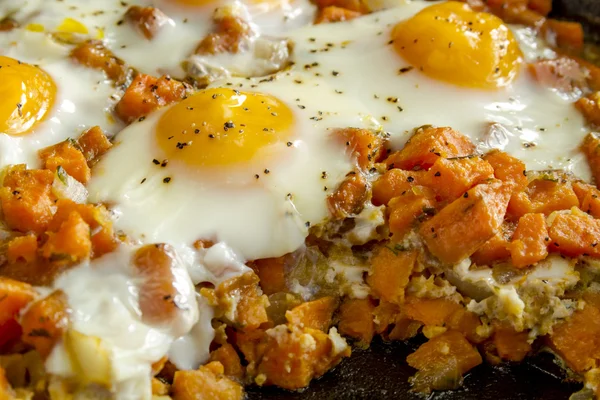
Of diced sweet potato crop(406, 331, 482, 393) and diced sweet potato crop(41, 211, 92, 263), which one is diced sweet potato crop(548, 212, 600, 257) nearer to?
diced sweet potato crop(406, 331, 482, 393)

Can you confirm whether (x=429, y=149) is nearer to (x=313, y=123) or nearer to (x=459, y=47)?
(x=313, y=123)

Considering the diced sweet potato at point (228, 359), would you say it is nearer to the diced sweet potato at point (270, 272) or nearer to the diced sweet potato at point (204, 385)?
the diced sweet potato at point (204, 385)

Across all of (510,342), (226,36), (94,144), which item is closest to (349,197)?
(510,342)

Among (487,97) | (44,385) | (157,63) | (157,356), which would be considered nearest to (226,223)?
(157,356)

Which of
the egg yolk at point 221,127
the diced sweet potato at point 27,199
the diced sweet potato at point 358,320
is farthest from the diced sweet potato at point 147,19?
the diced sweet potato at point 358,320

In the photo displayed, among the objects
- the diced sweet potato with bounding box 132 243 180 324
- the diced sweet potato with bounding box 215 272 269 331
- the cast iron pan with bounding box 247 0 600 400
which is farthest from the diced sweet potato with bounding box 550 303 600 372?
the diced sweet potato with bounding box 132 243 180 324

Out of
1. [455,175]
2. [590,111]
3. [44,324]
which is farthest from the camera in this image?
[590,111]
